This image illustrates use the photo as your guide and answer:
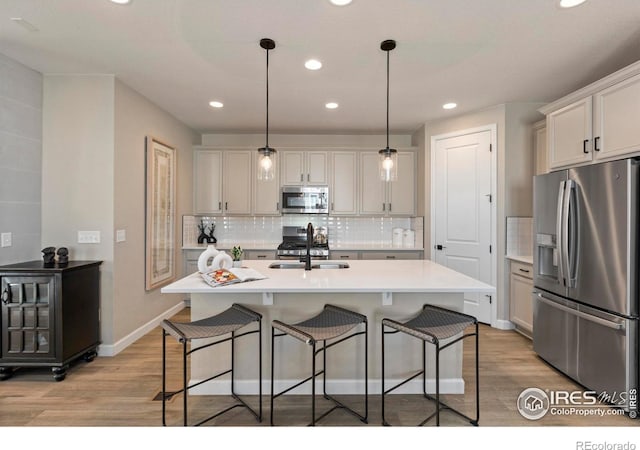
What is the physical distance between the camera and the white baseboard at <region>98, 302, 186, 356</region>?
3.13m

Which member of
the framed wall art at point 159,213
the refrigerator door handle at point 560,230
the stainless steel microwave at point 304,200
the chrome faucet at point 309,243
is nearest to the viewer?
the refrigerator door handle at point 560,230

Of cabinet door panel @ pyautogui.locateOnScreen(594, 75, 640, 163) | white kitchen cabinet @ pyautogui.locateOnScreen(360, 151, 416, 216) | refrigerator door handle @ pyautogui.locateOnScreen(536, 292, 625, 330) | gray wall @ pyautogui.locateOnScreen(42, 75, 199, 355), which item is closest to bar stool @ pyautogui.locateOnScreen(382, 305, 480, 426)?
refrigerator door handle @ pyautogui.locateOnScreen(536, 292, 625, 330)

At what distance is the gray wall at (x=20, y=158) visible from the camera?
2.77 metres

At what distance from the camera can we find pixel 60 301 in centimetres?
265

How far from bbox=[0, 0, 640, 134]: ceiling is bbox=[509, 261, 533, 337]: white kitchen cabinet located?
70.4 inches

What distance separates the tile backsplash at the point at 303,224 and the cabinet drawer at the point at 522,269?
70.5 inches

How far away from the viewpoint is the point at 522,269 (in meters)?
3.57

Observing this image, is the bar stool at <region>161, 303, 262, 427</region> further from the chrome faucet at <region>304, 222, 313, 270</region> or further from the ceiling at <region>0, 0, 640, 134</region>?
the ceiling at <region>0, 0, 640, 134</region>

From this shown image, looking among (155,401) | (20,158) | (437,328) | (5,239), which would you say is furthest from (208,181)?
(437,328)

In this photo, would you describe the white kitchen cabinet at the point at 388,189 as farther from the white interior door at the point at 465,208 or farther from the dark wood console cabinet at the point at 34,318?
the dark wood console cabinet at the point at 34,318

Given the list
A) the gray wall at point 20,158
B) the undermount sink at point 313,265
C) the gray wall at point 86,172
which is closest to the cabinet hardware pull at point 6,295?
the gray wall at point 20,158
